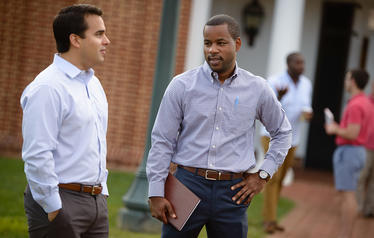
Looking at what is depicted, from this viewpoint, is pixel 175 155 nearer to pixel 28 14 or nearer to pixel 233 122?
pixel 233 122

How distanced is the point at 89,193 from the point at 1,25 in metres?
8.70

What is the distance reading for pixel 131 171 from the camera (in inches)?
421

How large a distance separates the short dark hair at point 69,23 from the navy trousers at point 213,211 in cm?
98

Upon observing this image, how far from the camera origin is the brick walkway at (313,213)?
24.5ft

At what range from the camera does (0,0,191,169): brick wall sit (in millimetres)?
11078

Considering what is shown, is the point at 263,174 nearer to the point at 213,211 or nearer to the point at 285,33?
the point at 213,211

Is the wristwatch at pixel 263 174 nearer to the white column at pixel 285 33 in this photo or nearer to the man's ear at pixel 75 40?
the man's ear at pixel 75 40

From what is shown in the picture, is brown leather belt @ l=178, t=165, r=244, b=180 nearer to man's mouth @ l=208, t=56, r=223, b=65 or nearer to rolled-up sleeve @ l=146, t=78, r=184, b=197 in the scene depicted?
rolled-up sleeve @ l=146, t=78, r=184, b=197

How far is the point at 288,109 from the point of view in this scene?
7293 mm

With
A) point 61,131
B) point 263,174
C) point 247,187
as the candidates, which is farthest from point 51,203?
point 263,174

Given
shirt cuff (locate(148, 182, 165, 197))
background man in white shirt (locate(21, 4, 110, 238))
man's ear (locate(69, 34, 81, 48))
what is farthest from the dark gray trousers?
man's ear (locate(69, 34, 81, 48))

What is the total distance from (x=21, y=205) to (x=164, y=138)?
410 cm

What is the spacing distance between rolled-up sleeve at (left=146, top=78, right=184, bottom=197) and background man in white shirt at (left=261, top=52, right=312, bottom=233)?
356 centimetres

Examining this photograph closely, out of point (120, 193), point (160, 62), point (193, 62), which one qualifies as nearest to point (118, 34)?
point (193, 62)
